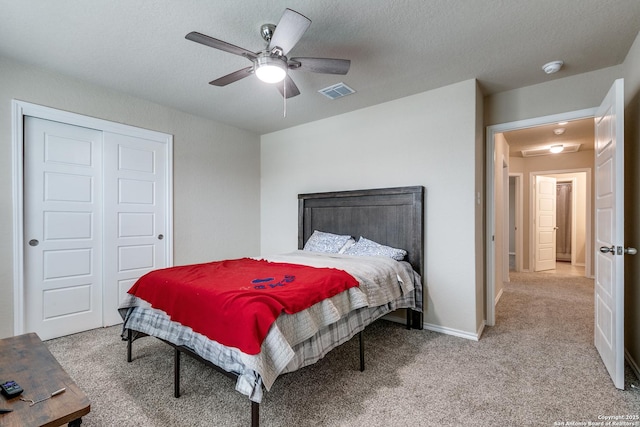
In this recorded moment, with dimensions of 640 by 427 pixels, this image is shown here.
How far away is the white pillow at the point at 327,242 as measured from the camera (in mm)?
3533

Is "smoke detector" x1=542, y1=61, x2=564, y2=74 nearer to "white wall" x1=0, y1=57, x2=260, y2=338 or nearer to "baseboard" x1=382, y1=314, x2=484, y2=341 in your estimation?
"baseboard" x1=382, y1=314, x2=484, y2=341

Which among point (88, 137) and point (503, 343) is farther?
point (88, 137)

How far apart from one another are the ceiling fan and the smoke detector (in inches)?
74.5

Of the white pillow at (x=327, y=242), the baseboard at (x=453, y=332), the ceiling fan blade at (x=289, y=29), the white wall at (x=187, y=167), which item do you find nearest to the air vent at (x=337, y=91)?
the ceiling fan blade at (x=289, y=29)

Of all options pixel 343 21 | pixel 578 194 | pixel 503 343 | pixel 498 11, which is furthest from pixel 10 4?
pixel 578 194

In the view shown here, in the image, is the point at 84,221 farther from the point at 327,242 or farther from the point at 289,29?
the point at 289,29

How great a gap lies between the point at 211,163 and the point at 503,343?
3997 mm

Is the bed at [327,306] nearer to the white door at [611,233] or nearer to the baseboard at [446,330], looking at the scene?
the baseboard at [446,330]

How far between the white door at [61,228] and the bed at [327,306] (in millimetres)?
937

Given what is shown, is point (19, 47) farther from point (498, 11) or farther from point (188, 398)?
point (498, 11)

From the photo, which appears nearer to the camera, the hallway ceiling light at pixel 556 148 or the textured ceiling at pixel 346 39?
the textured ceiling at pixel 346 39

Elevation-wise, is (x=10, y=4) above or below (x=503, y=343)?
above

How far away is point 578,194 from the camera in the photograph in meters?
7.19

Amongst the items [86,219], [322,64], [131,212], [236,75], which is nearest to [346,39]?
[322,64]
